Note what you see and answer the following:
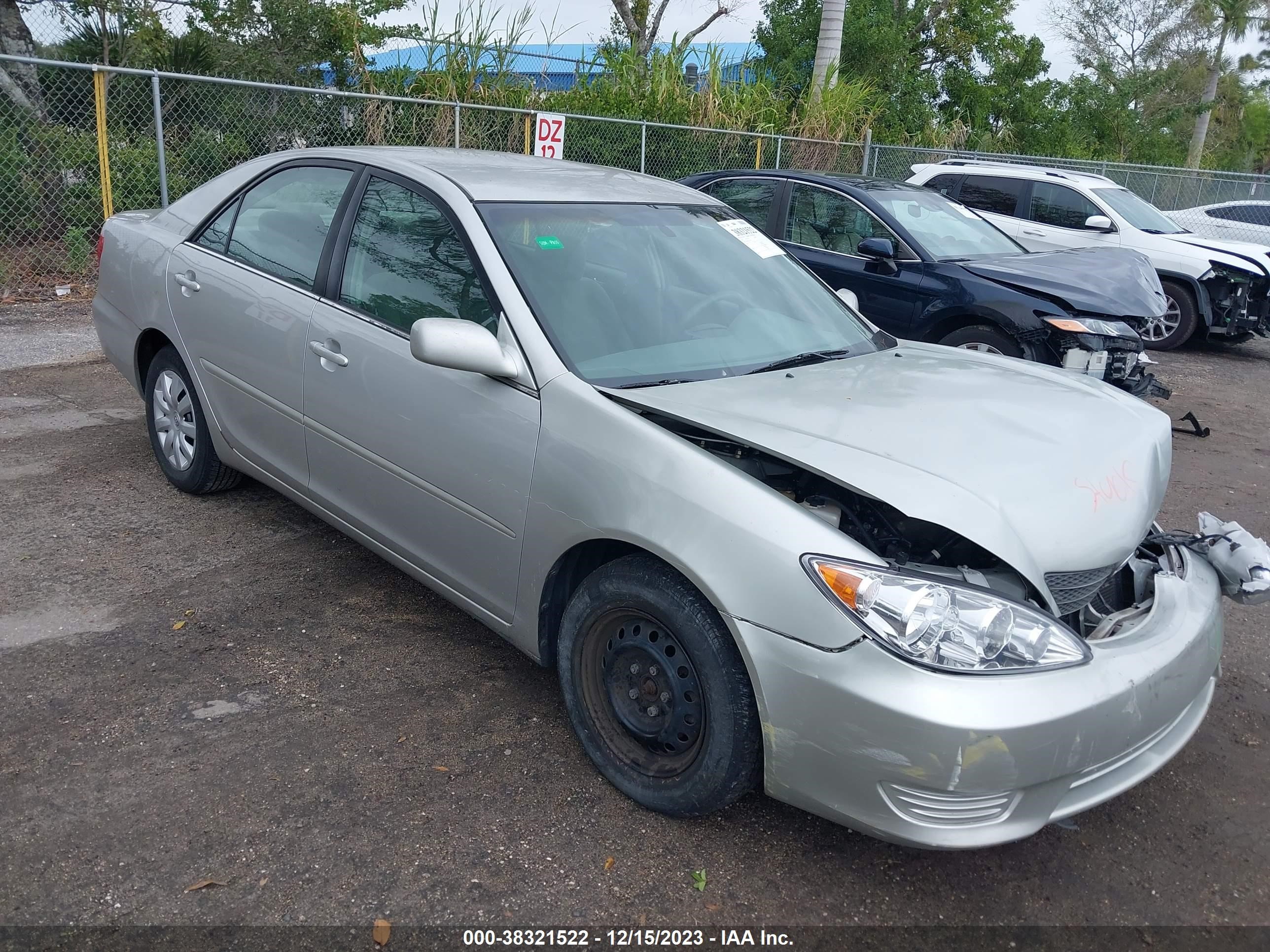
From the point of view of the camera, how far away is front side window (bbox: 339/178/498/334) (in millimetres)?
3314

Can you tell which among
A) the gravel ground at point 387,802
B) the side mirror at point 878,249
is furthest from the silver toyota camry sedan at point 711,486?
the side mirror at point 878,249

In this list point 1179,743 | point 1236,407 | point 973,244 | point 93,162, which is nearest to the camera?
point 1179,743

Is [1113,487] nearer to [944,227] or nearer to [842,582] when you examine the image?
[842,582]

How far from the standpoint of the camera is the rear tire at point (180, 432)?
459 centimetres

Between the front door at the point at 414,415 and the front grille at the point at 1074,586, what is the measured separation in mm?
1446

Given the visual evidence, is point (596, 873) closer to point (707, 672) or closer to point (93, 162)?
point (707, 672)

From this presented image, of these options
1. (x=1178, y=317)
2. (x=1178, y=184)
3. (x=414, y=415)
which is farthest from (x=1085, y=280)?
(x=1178, y=184)

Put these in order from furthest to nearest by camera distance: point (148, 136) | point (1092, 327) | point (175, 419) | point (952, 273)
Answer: point (148, 136), point (952, 273), point (1092, 327), point (175, 419)

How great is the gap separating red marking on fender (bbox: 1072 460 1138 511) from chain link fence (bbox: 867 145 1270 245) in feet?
39.5

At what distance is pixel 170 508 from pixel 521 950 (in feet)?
10.4

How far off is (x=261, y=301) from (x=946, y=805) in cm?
307

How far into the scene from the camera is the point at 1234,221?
16.5m

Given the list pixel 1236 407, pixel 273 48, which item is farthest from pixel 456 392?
pixel 273 48

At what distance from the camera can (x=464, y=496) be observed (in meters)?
3.18
